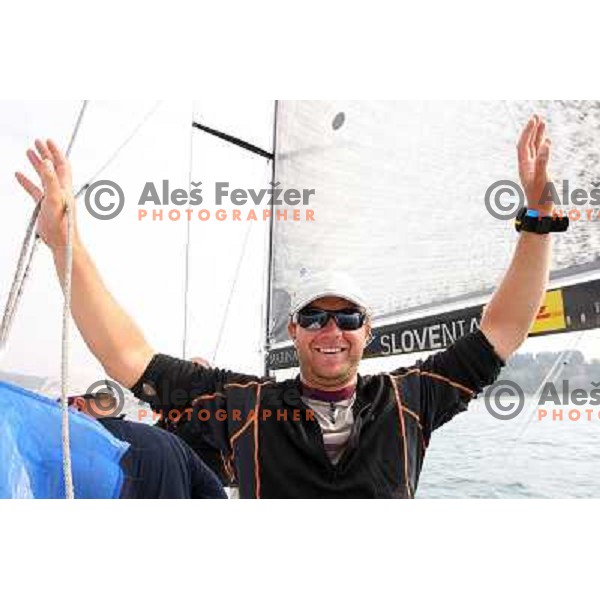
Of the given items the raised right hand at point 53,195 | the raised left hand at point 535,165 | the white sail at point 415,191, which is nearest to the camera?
the raised right hand at point 53,195

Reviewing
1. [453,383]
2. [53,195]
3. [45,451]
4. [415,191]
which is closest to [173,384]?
[45,451]

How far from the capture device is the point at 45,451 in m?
1.26

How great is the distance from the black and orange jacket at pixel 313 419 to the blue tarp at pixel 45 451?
0.39ft

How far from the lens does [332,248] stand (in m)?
1.59

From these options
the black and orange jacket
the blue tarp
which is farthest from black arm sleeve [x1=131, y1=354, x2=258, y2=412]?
the blue tarp

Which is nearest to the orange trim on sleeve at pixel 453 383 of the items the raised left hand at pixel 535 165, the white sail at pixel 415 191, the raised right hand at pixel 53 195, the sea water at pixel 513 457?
the sea water at pixel 513 457

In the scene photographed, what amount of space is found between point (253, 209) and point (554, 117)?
2.06ft

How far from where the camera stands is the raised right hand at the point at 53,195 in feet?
4.02

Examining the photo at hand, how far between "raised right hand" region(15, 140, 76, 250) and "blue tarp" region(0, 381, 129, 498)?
0.95ft

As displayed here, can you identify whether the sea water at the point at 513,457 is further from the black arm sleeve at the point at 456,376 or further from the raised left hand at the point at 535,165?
the raised left hand at the point at 535,165

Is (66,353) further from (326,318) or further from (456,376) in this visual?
(456,376)

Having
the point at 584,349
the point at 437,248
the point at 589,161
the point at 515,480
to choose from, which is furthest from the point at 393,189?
Result: the point at 515,480

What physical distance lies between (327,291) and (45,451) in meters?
0.58
